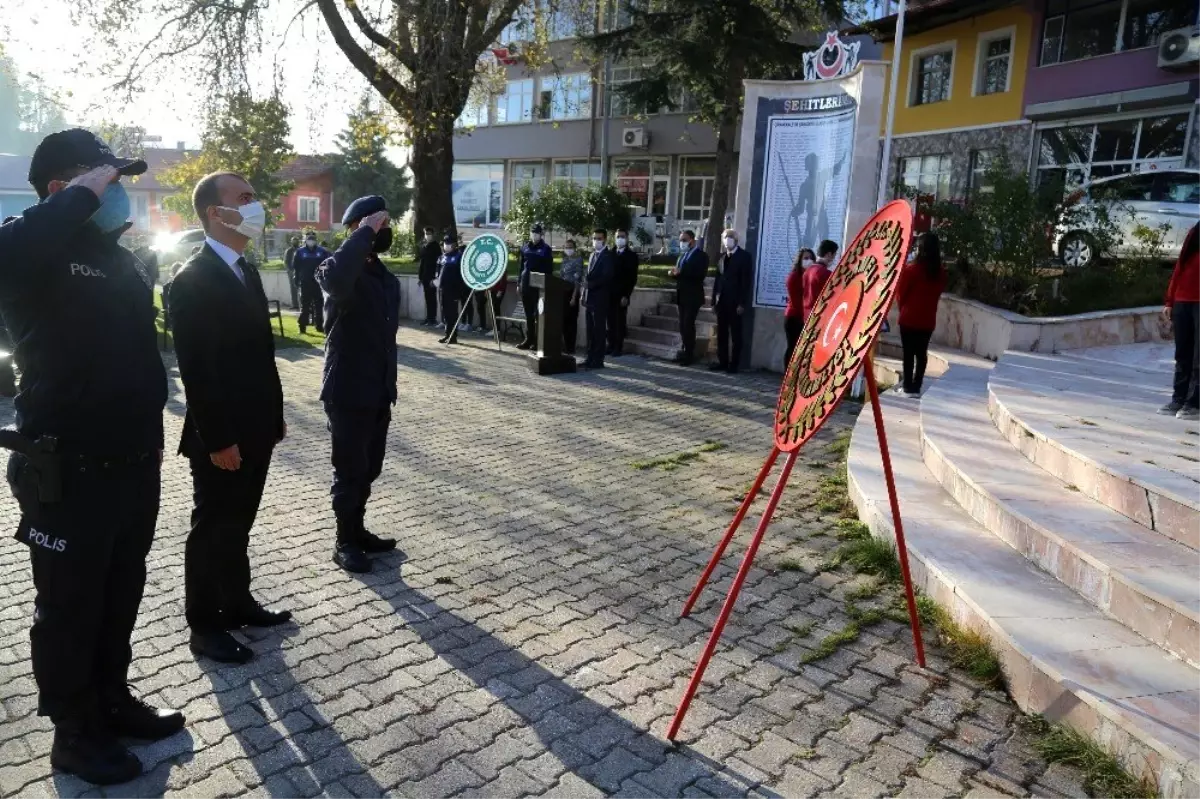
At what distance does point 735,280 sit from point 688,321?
121cm

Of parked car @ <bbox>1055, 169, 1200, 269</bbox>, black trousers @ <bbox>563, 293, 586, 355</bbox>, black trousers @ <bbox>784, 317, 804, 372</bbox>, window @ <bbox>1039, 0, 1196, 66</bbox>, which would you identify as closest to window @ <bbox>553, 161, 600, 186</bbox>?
window @ <bbox>1039, 0, 1196, 66</bbox>

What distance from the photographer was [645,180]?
3391cm

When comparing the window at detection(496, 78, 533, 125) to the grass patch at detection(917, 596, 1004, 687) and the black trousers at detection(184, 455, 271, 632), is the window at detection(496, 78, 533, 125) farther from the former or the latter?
the grass patch at detection(917, 596, 1004, 687)

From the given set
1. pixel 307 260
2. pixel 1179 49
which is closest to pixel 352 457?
pixel 307 260

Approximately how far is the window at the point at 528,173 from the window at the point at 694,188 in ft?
23.4

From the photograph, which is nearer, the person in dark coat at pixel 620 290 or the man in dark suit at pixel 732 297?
the man in dark suit at pixel 732 297

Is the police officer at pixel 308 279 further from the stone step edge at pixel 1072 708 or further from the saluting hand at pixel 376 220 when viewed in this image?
the stone step edge at pixel 1072 708

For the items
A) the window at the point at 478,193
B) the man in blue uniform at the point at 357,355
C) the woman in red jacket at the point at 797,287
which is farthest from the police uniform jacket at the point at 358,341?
the window at the point at 478,193

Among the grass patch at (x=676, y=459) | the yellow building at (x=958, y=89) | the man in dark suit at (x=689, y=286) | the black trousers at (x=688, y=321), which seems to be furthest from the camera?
the yellow building at (x=958, y=89)

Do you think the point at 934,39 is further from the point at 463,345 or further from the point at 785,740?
the point at 785,740

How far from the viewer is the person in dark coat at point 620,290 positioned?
1306 centimetres

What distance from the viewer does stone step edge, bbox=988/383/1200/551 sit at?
4.05 metres

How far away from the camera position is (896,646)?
393 centimetres

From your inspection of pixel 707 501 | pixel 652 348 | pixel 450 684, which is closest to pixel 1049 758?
pixel 450 684
